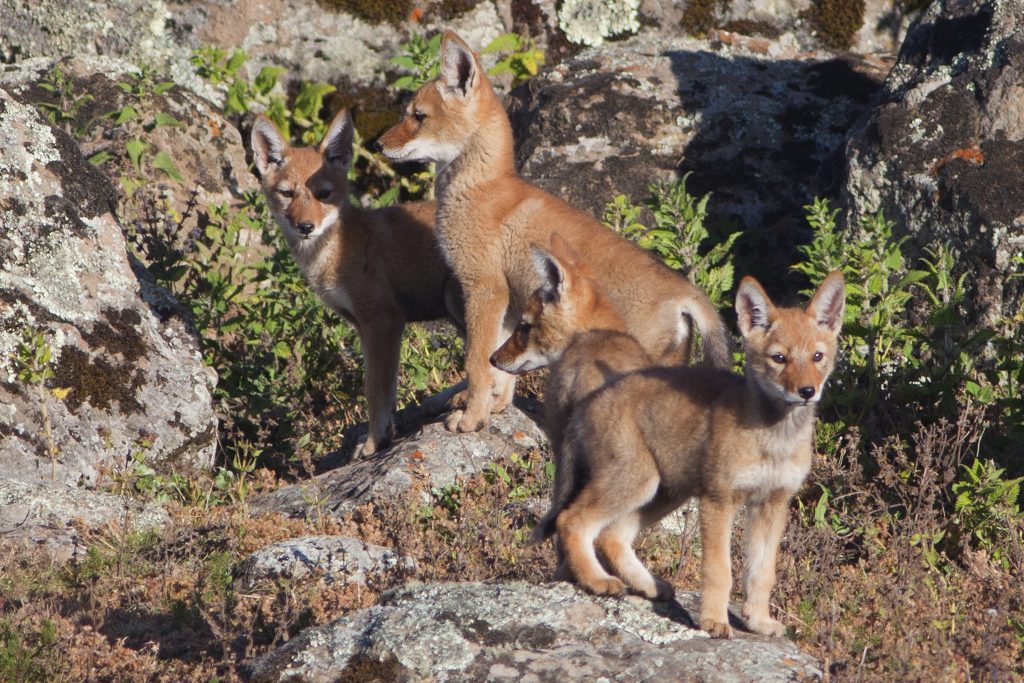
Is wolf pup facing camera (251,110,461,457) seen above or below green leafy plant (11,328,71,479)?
above

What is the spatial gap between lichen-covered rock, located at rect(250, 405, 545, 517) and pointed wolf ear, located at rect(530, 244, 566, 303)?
4.89ft

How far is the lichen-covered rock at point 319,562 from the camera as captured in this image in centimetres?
588

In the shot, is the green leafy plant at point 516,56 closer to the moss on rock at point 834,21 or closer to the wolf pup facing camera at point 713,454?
the moss on rock at point 834,21

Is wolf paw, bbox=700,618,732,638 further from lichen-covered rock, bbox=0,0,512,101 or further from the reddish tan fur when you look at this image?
lichen-covered rock, bbox=0,0,512,101

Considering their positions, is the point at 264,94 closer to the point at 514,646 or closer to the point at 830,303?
the point at 830,303

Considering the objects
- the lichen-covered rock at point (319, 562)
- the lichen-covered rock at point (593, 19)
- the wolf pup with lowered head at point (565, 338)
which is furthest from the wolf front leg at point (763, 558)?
the lichen-covered rock at point (593, 19)

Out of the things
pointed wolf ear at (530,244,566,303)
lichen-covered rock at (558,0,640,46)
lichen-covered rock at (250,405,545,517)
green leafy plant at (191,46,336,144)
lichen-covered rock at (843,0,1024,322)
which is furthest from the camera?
lichen-covered rock at (558,0,640,46)

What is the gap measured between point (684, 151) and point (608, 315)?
482 centimetres

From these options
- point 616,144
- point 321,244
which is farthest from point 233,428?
point 616,144

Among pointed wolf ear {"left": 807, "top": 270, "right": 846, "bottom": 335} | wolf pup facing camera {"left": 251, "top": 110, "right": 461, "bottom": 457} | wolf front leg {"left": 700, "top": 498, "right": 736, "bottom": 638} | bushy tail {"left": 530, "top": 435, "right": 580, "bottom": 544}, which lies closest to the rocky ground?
wolf front leg {"left": 700, "top": 498, "right": 736, "bottom": 638}

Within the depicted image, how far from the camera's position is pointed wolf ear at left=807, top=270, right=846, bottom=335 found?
5.38 meters

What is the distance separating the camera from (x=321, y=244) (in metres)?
8.55

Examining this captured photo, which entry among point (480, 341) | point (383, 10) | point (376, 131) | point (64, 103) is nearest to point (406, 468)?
point (480, 341)

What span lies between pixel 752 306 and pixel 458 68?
12.2 feet
